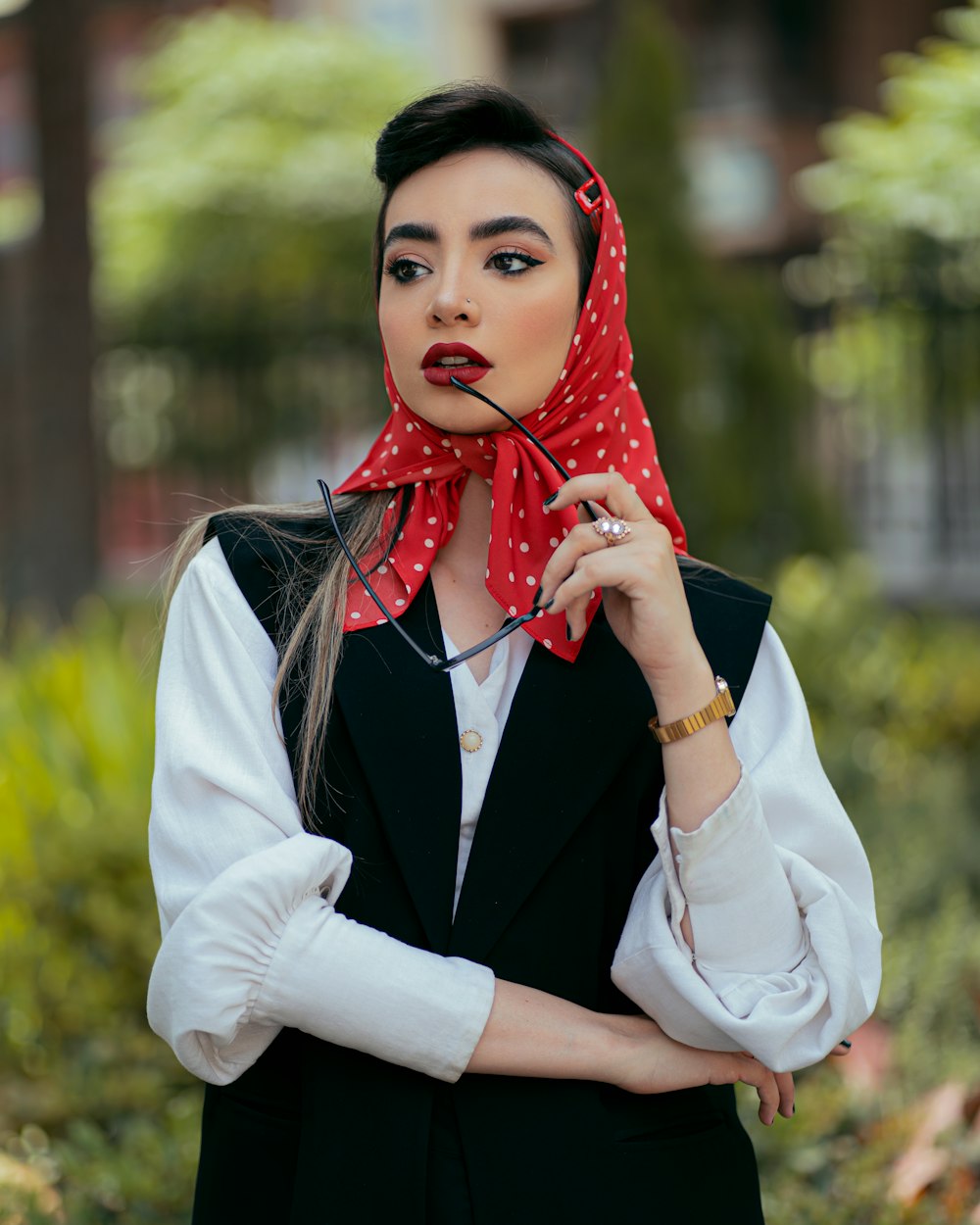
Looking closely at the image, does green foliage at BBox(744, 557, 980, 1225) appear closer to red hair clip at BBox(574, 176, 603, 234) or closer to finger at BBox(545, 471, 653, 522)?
finger at BBox(545, 471, 653, 522)

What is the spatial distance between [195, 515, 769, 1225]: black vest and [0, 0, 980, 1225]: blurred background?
1.66 ft

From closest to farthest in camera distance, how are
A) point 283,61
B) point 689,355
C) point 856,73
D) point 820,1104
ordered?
1. point 820,1104
2. point 689,355
3. point 283,61
4. point 856,73

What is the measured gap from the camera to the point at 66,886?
3598mm

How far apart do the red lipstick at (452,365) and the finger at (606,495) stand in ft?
0.59

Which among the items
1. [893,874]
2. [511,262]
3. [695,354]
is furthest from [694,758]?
[695,354]

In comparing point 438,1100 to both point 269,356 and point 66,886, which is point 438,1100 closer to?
point 66,886

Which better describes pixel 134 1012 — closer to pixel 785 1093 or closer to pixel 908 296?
pixel 785 1093

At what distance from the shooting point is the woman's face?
5.87ft

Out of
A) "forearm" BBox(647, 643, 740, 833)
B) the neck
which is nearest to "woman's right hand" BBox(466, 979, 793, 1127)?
"forearm" BBox(647, 643, 740, 833)

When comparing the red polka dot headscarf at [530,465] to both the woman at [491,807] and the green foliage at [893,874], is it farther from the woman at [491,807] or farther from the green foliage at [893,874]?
the green foliage at [893,874]

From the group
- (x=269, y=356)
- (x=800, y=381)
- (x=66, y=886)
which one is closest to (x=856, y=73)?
(x=269, y=356)

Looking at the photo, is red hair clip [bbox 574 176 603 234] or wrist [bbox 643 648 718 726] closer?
wrist [bbox 643 648 718 726]

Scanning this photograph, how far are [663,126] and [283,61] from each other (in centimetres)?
1357

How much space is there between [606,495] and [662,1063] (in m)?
0.66
